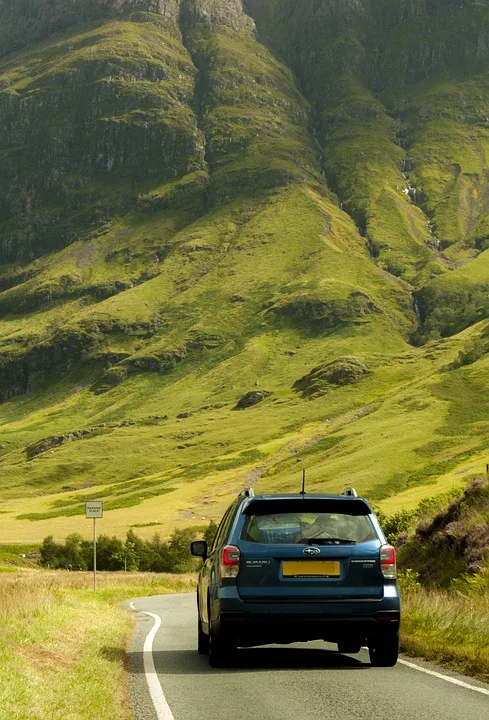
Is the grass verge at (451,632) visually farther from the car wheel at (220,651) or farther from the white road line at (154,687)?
the white road line at (154,687)

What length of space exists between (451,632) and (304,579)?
4144 millimetres

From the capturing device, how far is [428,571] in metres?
29.3

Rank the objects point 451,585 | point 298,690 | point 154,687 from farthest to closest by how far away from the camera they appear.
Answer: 1. point 451,585
2. point 154,687
3. point 298,690

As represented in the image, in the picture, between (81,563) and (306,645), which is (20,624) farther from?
(81,563)

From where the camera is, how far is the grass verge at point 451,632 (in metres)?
14.3

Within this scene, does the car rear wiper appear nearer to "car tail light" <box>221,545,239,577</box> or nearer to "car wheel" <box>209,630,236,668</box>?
"car tail light" <box>221,545,239,577</box>

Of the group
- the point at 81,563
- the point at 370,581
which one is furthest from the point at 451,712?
the point at 81,563

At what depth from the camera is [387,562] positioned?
45.8ft

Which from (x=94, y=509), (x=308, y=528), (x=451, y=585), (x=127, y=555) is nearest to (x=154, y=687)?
(x=308, y=528)

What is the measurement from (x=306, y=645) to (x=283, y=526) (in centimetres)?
520

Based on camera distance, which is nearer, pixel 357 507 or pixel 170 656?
pixel 357 507

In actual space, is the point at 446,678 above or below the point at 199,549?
below

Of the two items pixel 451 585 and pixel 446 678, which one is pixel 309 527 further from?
pixel 451 585

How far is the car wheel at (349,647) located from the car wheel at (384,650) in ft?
0.84
